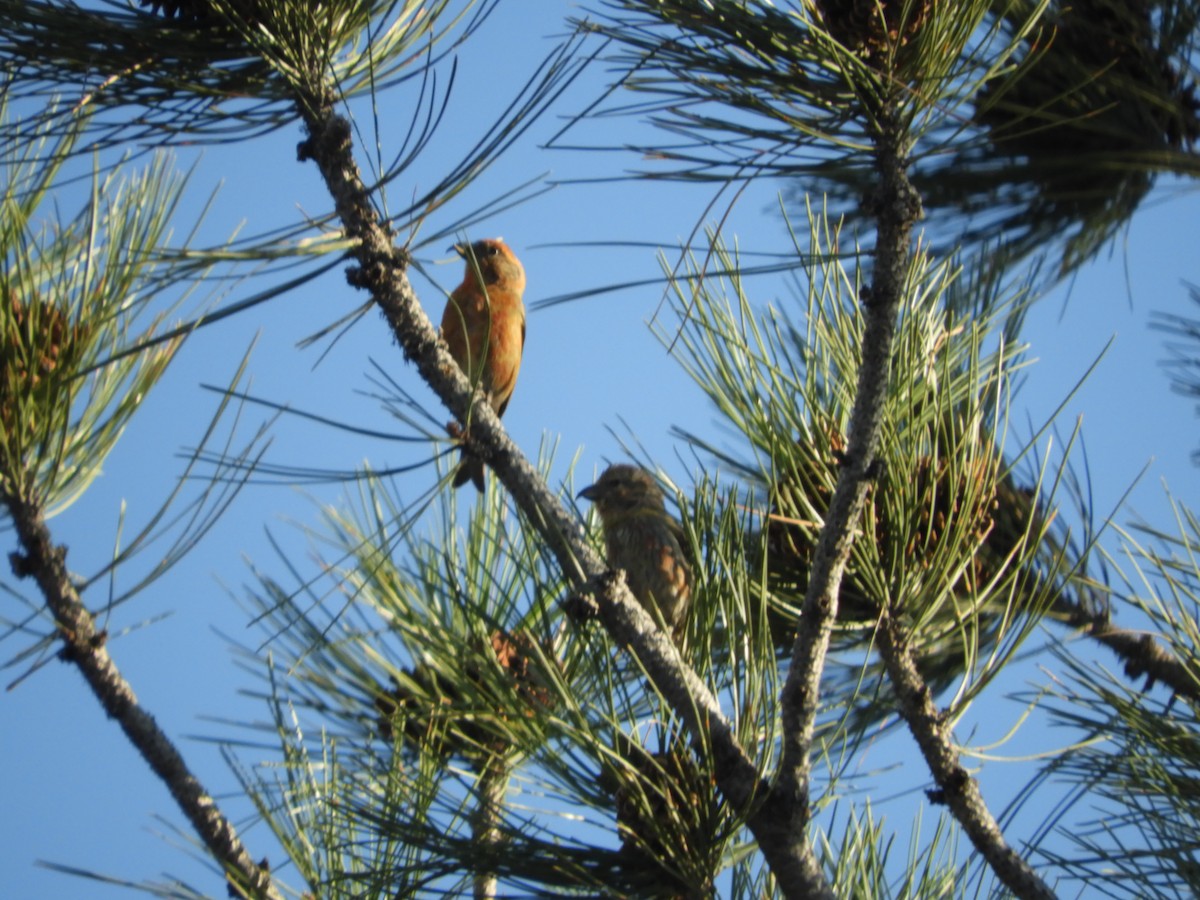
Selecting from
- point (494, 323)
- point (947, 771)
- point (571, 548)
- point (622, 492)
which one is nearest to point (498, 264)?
point (494, 323)

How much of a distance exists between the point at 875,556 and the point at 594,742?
0.57 m

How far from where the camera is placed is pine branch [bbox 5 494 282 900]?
2.09m

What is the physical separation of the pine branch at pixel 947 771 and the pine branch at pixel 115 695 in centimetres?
111

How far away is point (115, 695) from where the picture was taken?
222 centimetres

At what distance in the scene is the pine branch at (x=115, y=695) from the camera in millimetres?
2086

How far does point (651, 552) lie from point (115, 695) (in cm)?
127

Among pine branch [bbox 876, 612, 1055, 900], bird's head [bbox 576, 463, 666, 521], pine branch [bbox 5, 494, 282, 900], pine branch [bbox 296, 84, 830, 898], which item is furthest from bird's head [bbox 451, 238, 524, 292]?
pine branch [bbox 876, 612, 1055, 900]

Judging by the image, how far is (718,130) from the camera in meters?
1.85

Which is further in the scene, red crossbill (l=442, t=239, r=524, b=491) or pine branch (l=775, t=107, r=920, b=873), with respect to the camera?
red crossbill (l=442, t=239, r=524, b=491)

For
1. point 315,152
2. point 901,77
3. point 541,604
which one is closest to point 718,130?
point 901,77

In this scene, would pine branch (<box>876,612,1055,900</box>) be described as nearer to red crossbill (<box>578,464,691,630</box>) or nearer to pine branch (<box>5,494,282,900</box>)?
red crossbill (<box>578,464,691,630</box>)

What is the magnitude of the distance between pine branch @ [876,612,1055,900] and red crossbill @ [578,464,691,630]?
79cm

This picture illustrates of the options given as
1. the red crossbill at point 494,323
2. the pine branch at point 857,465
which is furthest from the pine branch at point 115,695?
the red crossbill at point 494,323

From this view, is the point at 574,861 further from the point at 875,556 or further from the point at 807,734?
the point at 875,556
